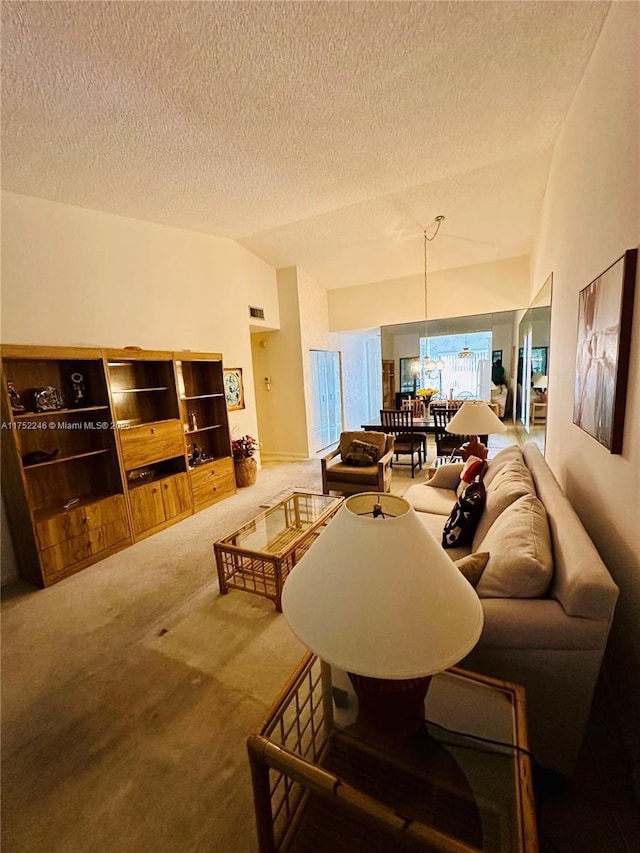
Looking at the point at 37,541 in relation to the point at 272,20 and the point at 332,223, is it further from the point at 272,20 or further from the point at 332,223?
the point at 332,223

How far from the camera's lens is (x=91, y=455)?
310 cm

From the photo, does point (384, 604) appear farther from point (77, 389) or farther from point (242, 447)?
point (242, 447)

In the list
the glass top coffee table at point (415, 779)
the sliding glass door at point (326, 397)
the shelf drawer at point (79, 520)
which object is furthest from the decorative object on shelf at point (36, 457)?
the sliding glass door at point (326, 397)

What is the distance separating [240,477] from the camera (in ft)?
15.7

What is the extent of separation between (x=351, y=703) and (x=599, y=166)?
8.69ft

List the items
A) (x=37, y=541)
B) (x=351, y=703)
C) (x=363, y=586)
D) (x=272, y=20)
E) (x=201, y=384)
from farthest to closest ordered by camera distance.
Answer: (x=201, y=384), (x=37, y=541), (x=272, y=20), (x=351, y=703), (x=363, y=586)

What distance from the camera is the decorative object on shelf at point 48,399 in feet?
8.96

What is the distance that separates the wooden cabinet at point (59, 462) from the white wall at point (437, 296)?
4754 mm

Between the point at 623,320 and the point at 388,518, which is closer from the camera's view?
the point at 388,518

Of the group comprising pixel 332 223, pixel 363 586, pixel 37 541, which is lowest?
pixel 37 541

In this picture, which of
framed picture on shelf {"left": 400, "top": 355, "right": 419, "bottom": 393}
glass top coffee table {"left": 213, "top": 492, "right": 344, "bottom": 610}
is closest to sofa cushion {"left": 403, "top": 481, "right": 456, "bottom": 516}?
glass top coffee table {"left": 213, "top": 492, "right": 344, "bottom": 610}

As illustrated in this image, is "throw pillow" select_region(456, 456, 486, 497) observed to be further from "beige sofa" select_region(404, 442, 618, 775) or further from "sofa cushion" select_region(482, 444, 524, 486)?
"beige sofa" select_region(404, 442, 618, 775)

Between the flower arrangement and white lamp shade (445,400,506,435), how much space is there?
2.88 m

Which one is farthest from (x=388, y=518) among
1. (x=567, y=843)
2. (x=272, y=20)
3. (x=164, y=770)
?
(x=272, y=20)
